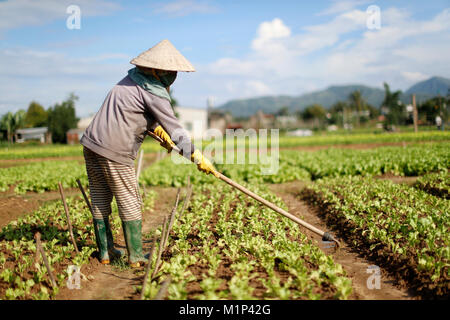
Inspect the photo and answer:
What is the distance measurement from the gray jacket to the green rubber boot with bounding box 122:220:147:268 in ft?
2.09

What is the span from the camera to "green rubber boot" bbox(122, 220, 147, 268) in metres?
3.60

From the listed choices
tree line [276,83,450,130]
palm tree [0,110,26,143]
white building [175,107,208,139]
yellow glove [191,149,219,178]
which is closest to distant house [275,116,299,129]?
tree line [276,83,450,130]

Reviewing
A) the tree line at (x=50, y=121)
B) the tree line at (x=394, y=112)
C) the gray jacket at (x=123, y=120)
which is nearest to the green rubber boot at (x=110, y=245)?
the gray jacket at (x=123, y=120)

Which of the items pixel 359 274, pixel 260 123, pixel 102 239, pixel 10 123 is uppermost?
pixel 260 123

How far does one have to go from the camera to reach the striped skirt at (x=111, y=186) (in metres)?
3.50

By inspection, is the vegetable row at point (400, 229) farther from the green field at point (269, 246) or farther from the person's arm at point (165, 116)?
the person's arm at point (165, 116)

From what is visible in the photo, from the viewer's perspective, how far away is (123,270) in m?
3.70

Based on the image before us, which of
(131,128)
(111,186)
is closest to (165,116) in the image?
(131,128)

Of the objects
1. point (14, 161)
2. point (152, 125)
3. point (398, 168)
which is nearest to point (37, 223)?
point (152, 125)

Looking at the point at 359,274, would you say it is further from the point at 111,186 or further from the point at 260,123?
the point at 260,123

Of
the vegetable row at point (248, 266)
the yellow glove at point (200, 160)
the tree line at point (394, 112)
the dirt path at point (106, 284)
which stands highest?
the tree line at point (394, 112)

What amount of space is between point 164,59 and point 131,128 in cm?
74

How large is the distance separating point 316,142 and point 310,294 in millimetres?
24677

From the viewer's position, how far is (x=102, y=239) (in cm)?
379
